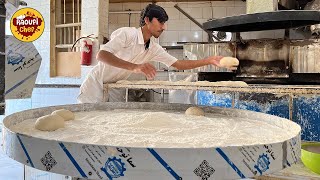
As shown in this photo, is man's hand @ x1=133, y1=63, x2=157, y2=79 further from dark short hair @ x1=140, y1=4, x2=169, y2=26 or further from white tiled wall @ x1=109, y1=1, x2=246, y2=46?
white tiled wall @ x1=109, y1=1, x2=246, y2=46

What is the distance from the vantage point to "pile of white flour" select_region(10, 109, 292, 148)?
0.91m

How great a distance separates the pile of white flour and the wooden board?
364 centimetres

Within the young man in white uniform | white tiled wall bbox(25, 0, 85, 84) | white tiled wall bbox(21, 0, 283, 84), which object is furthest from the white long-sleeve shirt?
white tiled wall bbox(21, 0, 283, 84)

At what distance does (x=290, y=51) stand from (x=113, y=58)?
2.06 m

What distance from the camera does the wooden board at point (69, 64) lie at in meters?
4.88

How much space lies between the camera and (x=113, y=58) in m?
2.52

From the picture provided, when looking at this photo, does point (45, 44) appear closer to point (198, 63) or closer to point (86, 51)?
point (86, 51)

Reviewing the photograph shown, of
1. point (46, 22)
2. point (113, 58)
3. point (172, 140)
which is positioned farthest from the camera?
point (46, 22)

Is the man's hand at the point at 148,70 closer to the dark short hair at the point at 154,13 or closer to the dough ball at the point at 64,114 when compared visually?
the dark short hair at the point at 154,13

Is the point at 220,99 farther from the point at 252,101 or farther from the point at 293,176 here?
the point at 293,176

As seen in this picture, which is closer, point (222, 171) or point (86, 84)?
point (222, 171)

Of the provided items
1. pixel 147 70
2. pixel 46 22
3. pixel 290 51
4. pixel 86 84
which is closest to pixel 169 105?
pixel 147 70

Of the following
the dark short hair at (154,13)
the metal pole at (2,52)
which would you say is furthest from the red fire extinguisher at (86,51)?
the metal pole at (2,52)

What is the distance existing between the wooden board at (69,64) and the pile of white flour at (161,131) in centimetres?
364
